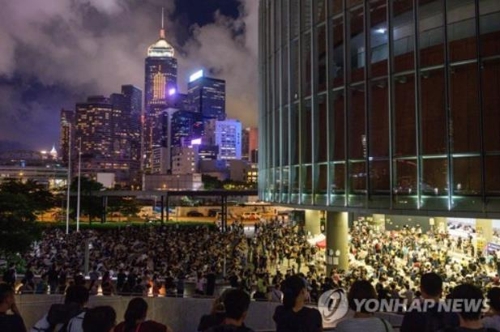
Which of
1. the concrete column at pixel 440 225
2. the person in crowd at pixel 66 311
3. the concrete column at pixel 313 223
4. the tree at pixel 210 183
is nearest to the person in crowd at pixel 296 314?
the person in crowd at pixel 66 311

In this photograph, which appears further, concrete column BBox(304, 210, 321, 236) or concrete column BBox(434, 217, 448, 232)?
concrete column BBox(304, 210, 321, 236)

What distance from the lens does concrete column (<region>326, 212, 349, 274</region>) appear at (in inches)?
896

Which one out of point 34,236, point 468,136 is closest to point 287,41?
point 468,136

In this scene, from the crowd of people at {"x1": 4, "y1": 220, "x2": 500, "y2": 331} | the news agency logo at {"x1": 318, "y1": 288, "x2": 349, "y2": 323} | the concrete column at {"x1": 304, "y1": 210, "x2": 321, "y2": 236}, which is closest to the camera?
the news agency logo at {"x1": 318, "y1": 288, "x2": 349, "y2": 323}

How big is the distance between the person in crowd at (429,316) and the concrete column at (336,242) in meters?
Answer: 18.3

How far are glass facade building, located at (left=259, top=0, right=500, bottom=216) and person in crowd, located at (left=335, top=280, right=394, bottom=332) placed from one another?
12.1 meters

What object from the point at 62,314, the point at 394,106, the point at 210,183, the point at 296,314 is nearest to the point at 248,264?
the point at 394,106

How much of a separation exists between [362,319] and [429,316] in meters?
0.97

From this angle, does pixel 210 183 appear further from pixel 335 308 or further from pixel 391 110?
pixel 335 308

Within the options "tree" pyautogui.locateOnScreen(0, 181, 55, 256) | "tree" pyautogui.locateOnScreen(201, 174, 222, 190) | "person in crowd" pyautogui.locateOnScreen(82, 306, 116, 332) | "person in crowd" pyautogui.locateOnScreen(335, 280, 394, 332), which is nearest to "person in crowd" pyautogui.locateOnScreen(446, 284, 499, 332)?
"person in crowd" pyautogui.locateOnScreen(335, 280, 394, 332)

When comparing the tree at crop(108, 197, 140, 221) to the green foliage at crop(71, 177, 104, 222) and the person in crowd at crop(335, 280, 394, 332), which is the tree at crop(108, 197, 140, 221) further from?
the person in crowd at crop(335, 280, 394, 332)

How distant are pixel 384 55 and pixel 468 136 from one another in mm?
4622

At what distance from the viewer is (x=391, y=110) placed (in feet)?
56.3

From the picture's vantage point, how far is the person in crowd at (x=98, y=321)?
4.14 meters
